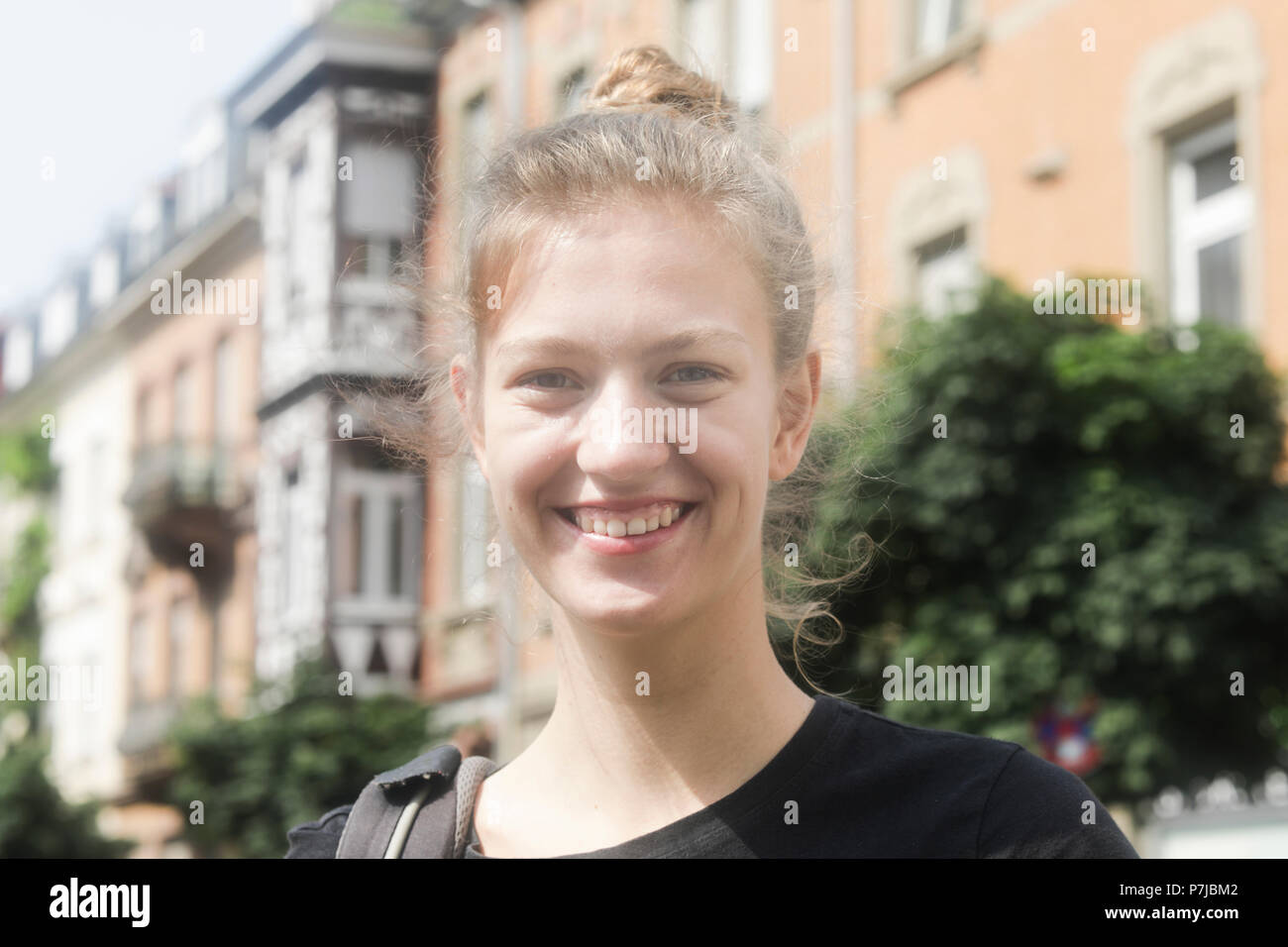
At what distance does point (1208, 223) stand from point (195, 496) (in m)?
18.0

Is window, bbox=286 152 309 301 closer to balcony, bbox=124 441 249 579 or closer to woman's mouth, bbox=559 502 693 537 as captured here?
balcony, bbox=124 441 249 579

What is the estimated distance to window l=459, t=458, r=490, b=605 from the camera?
88.7 inches

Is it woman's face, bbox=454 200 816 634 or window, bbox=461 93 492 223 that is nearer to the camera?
woman's face, bbox=454 200 816 634

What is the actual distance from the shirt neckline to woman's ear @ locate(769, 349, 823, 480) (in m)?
0.25

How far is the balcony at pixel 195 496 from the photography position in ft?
84.3

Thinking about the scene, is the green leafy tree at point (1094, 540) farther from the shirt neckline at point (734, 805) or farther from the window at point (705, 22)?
the window at point (705, 22)

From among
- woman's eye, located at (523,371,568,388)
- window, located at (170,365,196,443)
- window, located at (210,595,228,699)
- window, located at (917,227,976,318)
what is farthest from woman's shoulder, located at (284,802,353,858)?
window, located at (170,365,196,443)

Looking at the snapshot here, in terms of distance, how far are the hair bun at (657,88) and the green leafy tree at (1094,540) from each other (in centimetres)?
503

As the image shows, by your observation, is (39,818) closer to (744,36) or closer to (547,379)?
(744,36)

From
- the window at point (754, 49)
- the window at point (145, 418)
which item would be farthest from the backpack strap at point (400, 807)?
the window at point (145, 418)

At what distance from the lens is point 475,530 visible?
2334 mm

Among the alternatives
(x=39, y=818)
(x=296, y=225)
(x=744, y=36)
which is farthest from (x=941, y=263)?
(x=296, y=225)

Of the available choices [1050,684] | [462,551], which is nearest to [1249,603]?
[1050,684]

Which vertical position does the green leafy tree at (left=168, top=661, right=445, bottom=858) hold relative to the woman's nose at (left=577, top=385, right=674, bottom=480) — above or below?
below
